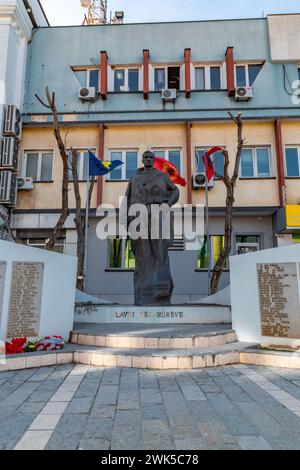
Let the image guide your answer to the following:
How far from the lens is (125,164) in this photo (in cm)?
1564

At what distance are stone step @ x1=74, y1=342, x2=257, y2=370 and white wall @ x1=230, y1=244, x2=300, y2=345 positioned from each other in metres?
0.57

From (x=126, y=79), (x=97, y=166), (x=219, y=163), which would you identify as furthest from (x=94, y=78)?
(x=219, y=163)

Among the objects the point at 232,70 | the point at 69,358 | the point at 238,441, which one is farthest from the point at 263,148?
the point at 238,441

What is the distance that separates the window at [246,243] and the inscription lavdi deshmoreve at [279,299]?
9.68 m

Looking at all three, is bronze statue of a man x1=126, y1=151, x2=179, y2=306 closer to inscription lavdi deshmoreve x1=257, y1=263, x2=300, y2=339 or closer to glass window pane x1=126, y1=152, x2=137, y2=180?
inscription lavdi deshmoreve x1=257, y1=263, x2=300, y2=339

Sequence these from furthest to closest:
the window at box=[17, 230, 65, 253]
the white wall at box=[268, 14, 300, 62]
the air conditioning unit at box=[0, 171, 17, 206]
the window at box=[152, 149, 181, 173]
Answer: the white wall at box=[268, 14, 300, 62] < the window at box=[152, 149, 181, 173] < the window at box=[17, 230, 65, 253] < the air conditioning unit at box=[0, 171, 17, 206]

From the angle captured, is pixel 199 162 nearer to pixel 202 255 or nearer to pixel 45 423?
pixel 202 255

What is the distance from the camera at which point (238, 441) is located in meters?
2.52

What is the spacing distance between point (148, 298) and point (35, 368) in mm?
3268

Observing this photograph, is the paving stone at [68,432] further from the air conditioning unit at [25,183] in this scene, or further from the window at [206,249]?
the air conditioning unit at [25,183]

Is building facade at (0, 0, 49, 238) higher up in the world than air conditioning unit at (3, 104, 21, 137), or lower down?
higher up

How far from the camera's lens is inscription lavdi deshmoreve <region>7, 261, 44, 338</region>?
5176 millimetres

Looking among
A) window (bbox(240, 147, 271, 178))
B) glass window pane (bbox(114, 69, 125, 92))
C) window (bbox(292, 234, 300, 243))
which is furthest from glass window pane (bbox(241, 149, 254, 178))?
glass window pane (bbox(114, 69, 125, 92))

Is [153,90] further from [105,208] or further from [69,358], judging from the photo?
[69,358]
